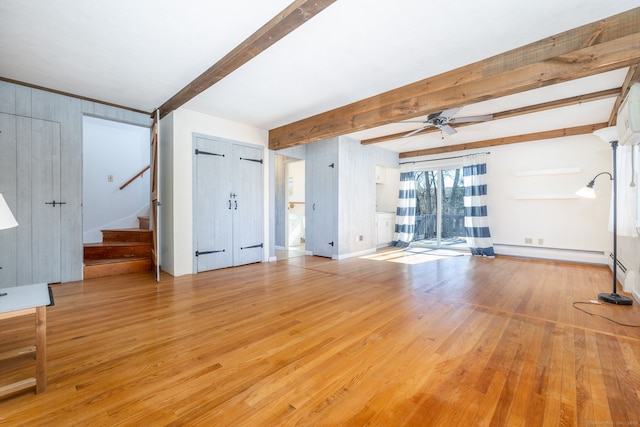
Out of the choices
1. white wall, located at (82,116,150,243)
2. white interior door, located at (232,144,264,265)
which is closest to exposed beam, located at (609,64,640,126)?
white interior door, located at (232,144,264,265)

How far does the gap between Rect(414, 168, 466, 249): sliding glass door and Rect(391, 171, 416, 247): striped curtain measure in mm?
325

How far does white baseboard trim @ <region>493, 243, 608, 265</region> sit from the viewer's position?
4816mm

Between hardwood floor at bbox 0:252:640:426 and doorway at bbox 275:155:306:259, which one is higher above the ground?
doorway at bbox 275:155:306:259

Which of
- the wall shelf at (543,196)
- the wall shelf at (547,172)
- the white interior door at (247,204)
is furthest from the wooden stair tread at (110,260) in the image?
the wall shelf at (547,172)

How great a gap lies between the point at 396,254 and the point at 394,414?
4772mm

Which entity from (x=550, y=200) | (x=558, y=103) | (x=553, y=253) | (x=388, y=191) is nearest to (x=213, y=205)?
(x=388, y=191)

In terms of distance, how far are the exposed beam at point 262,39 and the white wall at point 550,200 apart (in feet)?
18.0

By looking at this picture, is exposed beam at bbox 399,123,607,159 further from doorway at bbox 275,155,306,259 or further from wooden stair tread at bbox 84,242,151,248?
wooden stair tread at bbox 84,242,151,248

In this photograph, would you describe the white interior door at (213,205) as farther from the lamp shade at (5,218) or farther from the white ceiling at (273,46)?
the lamp shade at (5,218)

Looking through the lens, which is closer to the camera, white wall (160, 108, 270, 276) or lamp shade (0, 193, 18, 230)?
lamp shade (0, 193, 18, 230)

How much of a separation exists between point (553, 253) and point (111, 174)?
8812mm

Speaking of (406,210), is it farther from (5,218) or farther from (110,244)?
(5,218)

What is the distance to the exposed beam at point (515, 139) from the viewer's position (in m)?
4.70

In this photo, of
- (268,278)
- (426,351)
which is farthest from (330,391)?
(268,278)
